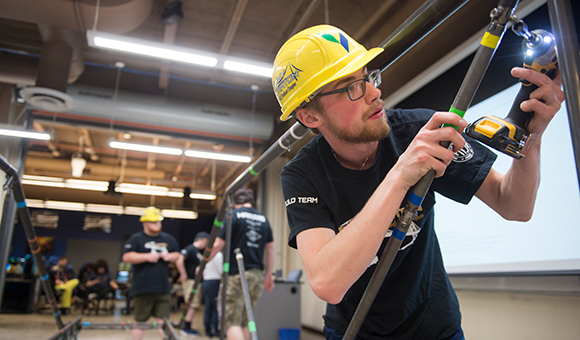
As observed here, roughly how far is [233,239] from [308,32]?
305 centimetres

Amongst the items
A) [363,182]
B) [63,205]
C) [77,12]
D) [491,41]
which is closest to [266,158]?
[363,182]

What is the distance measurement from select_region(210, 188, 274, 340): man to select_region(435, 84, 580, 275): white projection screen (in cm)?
201

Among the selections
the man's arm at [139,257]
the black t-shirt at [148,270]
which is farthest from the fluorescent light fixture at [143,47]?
the man's arm at [139,257]

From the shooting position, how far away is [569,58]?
62 cm

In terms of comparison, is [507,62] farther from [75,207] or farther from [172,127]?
[75,207]

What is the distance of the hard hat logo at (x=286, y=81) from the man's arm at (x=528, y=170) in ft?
2.03

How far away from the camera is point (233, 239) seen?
3.93 m

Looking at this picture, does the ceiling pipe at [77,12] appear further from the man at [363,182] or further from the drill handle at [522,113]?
the drill handle at [522,113]

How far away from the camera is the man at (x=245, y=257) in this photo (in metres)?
3.78

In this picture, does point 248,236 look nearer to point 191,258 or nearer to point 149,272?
point 149,272

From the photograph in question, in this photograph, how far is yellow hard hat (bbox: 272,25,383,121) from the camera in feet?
3.67

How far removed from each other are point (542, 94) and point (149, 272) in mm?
4403

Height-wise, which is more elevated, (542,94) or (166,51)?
(166,51)

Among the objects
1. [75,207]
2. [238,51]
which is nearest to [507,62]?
[238,51]
